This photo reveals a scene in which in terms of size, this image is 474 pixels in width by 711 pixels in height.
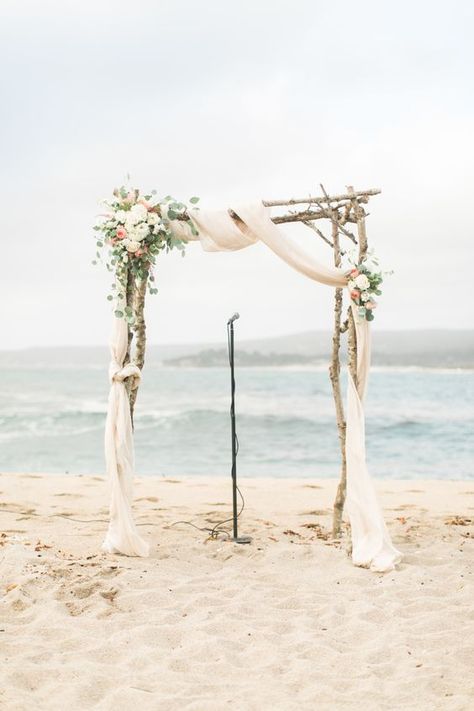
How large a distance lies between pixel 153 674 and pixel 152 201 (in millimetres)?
3404

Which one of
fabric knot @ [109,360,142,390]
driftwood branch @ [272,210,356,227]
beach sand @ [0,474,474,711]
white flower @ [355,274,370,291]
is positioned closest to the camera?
beach sand @ [0,474,474,711]

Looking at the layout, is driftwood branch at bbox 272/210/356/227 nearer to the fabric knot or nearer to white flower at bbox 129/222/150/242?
white flower at bbox 129/222/150/242

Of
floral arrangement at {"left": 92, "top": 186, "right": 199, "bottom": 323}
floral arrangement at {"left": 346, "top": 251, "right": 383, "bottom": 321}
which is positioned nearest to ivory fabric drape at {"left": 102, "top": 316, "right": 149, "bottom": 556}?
floral arrangement at {"left": 92, "top": 186, "right": 199, "bottom": 323}

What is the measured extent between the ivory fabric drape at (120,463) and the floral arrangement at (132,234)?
0.38m

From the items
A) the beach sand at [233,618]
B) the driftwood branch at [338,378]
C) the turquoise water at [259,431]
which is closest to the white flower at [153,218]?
the driftwood branch at [338,378]

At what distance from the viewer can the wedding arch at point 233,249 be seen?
18.0ft

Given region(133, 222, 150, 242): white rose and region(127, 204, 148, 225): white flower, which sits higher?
region(127, 204, 148, 225): white flower

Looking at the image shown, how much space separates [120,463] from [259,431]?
513 inches

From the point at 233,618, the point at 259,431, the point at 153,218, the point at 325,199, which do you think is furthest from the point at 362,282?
the point at 259,431

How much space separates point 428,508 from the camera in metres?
7.52

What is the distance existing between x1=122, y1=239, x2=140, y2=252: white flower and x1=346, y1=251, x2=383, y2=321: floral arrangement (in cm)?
153

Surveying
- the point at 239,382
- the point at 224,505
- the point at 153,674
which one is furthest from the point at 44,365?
the point at 153,674

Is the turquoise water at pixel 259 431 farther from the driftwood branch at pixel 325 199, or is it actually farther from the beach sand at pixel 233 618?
the driftwood branch at pixel 325 199

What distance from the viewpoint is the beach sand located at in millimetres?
3381
